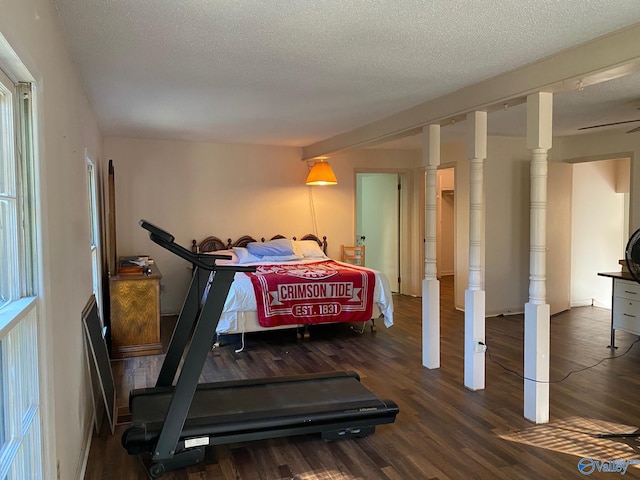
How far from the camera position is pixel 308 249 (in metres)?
6.98

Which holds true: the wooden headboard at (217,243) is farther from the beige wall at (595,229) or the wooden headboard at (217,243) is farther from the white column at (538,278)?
the white column at (538,278)

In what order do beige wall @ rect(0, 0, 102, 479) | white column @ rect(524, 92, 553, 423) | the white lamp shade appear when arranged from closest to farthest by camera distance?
beige wall @ rect(0, 0, 102, 479) → white column @ rect(524, 92, 553, 423) → the white lamp shade

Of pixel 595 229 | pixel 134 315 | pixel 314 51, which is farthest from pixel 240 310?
pixel 595 229

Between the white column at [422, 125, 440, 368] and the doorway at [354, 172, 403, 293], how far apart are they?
347 cm

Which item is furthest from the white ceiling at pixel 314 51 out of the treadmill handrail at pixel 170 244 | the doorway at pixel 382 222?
the doorway at pixel 382 222

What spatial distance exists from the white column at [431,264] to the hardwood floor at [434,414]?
0.20 m

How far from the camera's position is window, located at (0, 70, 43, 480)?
58.8 inches

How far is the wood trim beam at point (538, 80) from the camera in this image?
2691 mm

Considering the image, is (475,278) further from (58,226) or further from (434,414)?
(58,226)

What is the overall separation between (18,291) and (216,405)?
1.68 meters

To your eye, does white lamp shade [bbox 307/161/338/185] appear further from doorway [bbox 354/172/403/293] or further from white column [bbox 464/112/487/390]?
white column [bbox 464/112/487/390]

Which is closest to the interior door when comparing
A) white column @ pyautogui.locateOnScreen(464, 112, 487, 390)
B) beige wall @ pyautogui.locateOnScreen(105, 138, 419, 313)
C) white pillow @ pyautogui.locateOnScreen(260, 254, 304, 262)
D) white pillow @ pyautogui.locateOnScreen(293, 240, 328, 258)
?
beige wall @ pyautogui.locateOnScreen(105, 138, 419, 313)

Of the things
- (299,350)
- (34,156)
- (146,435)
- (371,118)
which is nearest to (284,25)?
(34,156)

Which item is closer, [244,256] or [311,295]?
[311,295]
